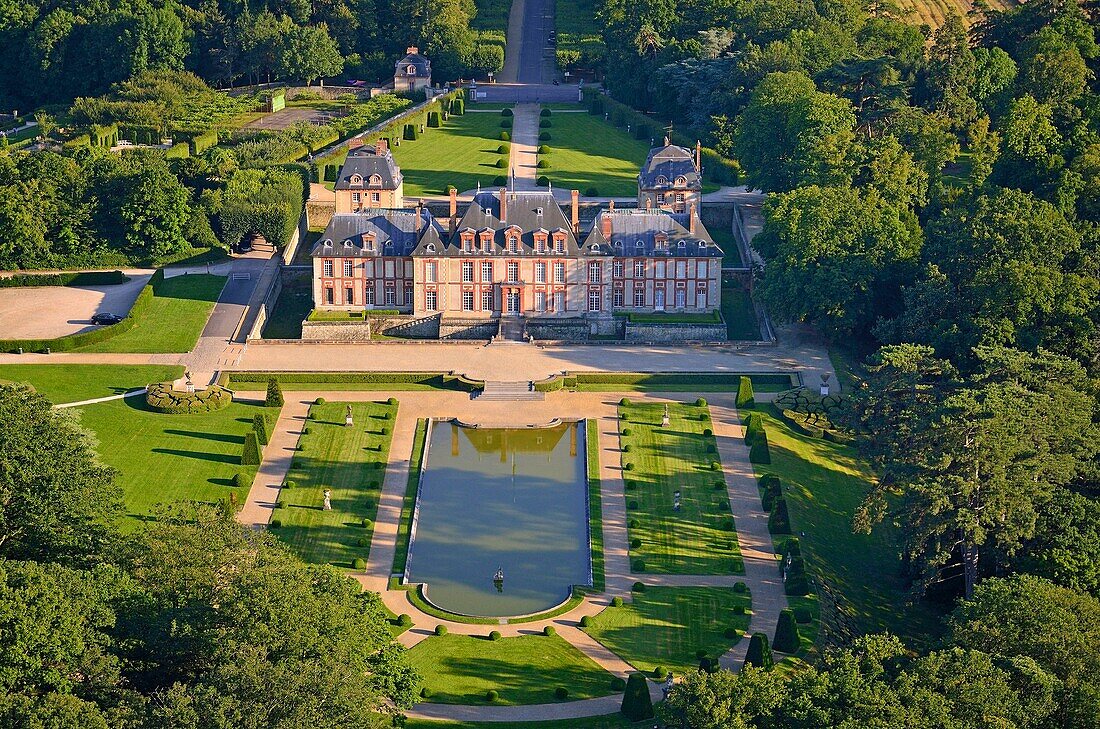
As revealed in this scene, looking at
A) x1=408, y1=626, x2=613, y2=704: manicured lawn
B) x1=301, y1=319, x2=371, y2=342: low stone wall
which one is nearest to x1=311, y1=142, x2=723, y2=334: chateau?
x1=301, y1=319, x2=371, y2=342: low stone wall

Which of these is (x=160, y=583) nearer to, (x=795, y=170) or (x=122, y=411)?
(x=122, y=411)

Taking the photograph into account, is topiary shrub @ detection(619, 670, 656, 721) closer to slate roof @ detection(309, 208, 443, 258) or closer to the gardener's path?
the gardener's path

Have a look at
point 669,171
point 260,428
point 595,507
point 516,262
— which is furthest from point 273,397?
point 669,171

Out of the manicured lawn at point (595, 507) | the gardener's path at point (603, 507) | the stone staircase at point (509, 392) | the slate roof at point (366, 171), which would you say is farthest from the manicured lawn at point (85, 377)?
the manicured lawn at point (595, 507)

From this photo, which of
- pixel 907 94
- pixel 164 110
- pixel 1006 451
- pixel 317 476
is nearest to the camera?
pixel 1006 451

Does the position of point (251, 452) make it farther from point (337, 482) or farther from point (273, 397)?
point (273, 397)

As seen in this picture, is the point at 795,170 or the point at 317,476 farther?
the point at 795,170

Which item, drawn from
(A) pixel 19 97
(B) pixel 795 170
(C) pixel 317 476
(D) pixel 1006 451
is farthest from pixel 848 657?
(A) pixel 19 97
